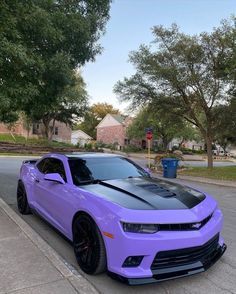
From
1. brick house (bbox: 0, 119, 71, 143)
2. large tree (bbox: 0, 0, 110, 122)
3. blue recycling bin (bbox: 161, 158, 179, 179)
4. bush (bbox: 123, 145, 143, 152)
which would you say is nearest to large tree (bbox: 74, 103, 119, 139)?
brick house (bbox: 0, 119, 71, 143)

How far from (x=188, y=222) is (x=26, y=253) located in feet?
7.42

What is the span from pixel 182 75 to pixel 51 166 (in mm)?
15733

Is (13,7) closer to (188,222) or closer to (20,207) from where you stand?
(20,207)

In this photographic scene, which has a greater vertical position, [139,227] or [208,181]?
[139,227]

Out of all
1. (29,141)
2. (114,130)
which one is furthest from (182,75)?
(114,130)

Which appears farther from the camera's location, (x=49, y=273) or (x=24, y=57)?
(x=24, y=57)

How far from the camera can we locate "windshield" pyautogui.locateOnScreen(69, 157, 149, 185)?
16.8ft

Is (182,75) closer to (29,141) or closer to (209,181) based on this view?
(209,181)

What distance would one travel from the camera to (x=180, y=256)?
12.1ft

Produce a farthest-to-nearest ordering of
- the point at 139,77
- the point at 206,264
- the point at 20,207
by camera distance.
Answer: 1. the point at 139,77
2. the point at 20,207
3. the point at 206,264

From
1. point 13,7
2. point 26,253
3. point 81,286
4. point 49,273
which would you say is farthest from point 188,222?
point 13,7

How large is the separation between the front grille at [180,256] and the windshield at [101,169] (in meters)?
1.75

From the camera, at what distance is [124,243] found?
11.8 ft

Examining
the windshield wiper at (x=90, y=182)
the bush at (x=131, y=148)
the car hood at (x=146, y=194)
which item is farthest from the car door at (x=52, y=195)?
the bush at (x=131, y=148)
